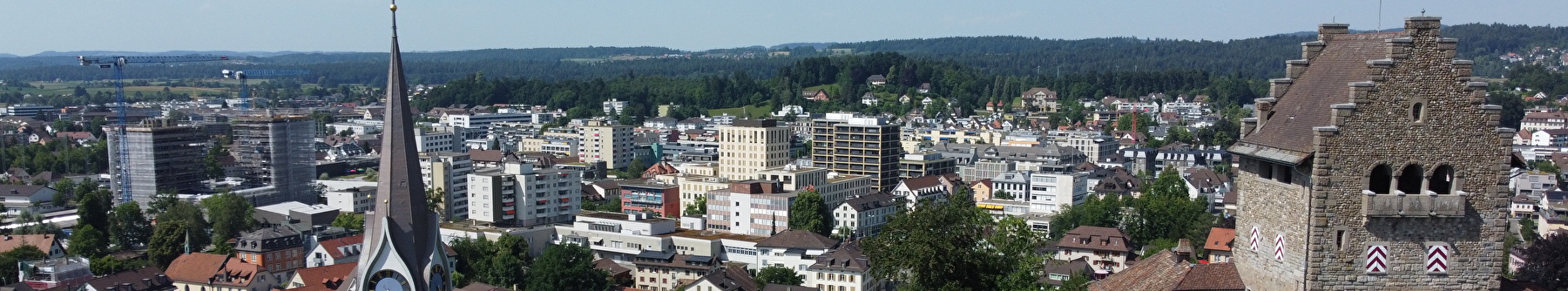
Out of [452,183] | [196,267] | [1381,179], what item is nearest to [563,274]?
[196,267]

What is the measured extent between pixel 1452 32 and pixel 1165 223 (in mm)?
157992

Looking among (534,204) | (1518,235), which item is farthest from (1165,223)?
(534,204)

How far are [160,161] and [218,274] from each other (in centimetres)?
2670

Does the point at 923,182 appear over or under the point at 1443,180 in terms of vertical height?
under

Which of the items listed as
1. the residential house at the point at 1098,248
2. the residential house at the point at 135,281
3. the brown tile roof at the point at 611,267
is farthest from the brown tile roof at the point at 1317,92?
the residential house at the point at 135,281

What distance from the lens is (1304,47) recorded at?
12305mm

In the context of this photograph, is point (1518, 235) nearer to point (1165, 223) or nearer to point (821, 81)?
point (1165, 223)

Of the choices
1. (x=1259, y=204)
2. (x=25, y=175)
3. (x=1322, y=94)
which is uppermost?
(x=1322, y=94)

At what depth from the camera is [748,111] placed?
13275 cm

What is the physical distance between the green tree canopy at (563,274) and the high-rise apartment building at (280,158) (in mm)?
30553

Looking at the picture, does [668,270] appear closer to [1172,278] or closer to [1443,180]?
[1172,278]

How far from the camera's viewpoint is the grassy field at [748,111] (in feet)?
427

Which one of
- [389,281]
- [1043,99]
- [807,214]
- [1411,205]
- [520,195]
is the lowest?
[807,214]

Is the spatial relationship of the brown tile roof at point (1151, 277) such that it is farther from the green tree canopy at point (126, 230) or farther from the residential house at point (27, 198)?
the residential house at point (27, 198)
